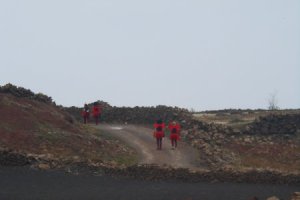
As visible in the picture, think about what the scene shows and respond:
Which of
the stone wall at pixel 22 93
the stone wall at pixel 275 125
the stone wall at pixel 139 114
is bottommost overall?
the stone wall at pixel 275 125

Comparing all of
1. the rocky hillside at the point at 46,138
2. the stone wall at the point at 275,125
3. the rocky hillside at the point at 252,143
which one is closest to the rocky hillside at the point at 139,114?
the rocky hillside at the point at 252,143

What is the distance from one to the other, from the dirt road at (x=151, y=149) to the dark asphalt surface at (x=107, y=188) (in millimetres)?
3982

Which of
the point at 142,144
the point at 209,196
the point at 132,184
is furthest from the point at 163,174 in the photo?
the point at 142,144

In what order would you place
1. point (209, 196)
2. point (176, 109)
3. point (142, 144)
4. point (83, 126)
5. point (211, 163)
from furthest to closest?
1. point (176, 109)
2. point (83, 126)
3. point (142, 144)
4. point (211, 163)
5. point (209, 196)

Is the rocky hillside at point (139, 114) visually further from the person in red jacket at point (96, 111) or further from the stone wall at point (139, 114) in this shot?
the person in red jacket at point (96, 111)

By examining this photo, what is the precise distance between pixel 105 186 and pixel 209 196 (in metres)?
4.37

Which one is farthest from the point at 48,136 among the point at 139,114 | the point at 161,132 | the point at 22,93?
the point at 139,114

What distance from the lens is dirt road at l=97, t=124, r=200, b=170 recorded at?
1184 inches

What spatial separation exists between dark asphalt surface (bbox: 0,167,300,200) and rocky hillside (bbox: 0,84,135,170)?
7.08 ft

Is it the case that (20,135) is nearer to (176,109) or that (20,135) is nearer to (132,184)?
(132,184)

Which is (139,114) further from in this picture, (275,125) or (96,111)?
(275,125)

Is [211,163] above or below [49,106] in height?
below

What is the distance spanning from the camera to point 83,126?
39031mm

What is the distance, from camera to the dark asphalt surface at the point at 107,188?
21594 mm
